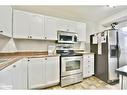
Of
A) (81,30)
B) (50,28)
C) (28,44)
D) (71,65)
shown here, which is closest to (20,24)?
(28,44)

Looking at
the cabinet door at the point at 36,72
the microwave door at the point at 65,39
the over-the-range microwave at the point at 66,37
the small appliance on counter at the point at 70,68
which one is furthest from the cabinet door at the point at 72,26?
the cabinet door at the point at 36,72

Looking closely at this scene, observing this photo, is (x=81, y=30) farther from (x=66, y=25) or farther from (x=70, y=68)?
(x=70, y=68)

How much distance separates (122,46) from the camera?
110 inches

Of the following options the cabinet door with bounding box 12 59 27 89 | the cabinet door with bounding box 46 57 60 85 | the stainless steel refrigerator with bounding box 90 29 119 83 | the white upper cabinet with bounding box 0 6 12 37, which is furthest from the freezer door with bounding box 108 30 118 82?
the white upper cabinet with bounding box 0 6 12 37

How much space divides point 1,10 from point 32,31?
803mm

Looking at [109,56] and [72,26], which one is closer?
[109,56]

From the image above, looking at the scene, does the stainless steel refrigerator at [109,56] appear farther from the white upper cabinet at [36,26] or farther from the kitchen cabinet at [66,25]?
the white upper cabinet at [36,26]

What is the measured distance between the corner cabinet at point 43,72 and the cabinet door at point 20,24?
64cm

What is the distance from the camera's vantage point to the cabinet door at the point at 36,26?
2.40 meters

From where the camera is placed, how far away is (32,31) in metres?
2.41

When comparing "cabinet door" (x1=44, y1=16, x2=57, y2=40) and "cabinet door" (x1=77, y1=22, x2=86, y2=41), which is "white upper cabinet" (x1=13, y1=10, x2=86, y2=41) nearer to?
"cabinet door" (x1=44, y1=16, x2=57, y2=40)

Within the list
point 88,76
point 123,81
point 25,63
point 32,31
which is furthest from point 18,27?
point 88,76

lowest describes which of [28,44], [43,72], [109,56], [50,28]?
[43,72]

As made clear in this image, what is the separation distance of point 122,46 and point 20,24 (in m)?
2.70
